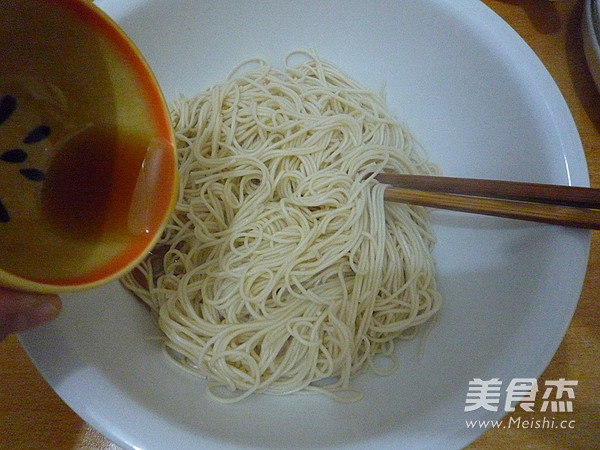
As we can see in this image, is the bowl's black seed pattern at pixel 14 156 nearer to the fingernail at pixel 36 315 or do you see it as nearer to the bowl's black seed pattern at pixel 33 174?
the bowl's black seed pattern at pixel 33 174

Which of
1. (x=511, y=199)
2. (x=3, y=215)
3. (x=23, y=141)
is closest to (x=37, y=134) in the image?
(x=23, y=141)

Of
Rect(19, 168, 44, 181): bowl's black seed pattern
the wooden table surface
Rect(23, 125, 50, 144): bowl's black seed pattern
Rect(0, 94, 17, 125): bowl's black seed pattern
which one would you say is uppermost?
Rect(0, 94, 17, 125): bowl's black seed pattern

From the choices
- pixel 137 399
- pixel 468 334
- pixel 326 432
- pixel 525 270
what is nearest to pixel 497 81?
pixel 525 270

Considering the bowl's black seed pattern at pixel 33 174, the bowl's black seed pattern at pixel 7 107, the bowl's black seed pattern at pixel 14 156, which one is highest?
the bowl's black seed pattern at pixel 7 107

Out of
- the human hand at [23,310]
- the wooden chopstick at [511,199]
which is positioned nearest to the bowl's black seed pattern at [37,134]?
the human hand at [23,310]

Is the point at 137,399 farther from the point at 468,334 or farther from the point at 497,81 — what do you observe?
the point at 497,81

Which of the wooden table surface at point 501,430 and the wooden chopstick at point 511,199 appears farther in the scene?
the wooden table surface at point 501,430

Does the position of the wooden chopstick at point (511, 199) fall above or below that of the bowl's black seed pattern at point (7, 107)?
above

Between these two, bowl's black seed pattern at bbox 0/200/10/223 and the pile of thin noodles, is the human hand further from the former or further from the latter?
the pile of thin noodles

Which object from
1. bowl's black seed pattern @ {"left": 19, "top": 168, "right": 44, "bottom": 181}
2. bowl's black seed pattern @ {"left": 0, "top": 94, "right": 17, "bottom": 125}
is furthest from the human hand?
bowl's black seed pattern @ {"left": 0, "top": 94, "right": 17, "bottom": 125}
